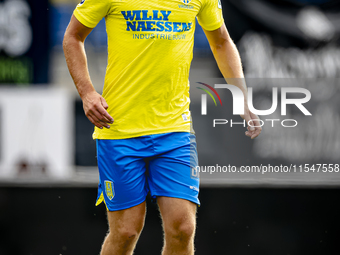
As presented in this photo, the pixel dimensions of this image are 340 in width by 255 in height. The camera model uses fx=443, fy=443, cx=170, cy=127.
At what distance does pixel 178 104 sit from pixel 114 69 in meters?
0.40

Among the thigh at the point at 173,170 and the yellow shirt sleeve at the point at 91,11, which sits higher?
the yellow shirt sleeve at the point at 91,11

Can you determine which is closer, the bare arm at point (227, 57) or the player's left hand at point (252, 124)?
the player's left hand at point (252, 124)

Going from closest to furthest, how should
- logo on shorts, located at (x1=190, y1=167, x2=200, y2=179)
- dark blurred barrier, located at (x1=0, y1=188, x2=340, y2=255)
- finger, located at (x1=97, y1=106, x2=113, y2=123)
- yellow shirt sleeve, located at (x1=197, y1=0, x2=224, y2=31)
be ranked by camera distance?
finger, located at (x1=97, y1=106, x2=113, y2=123)
logo on shorts, located at (x1=190, y1=167, x2=200, y2=179)
yellow shirt sleeve, located at (x1=197, y1=0, x2=224, y2=31)
dark blurred barrier, located at (x1=0, y1=188, x2=340, y2=255)

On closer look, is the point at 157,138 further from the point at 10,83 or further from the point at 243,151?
the point at 10,83

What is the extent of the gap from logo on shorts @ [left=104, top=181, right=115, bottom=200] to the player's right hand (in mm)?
376

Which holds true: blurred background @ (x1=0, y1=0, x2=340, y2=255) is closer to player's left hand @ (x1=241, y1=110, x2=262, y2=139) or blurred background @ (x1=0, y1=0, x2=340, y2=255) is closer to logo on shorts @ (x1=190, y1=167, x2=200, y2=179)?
player's left hand @ (x1=241, y1=110, x2=262, y2=139)

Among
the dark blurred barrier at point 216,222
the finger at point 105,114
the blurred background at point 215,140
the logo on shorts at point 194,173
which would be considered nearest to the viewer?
the finger at point 105,114

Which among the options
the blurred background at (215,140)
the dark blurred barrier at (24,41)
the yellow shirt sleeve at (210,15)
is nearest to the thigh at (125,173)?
the yellow shirt sleeve at (210,15)

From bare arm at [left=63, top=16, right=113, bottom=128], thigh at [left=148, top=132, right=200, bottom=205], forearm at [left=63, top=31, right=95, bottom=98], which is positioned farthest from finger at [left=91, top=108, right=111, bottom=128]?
thigh at [left=148, top=132, right=200, bottom=205]

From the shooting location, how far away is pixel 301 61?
383cm

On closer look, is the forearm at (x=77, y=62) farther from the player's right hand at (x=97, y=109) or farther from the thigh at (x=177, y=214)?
the thigh at (x=177, y=214)

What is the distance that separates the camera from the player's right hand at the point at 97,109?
7.28ft

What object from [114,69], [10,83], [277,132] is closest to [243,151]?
[277,132]

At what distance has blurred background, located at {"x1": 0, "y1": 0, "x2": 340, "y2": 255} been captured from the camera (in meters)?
3.81
